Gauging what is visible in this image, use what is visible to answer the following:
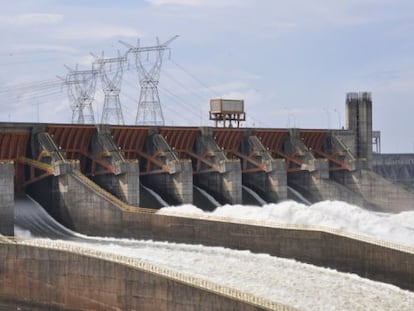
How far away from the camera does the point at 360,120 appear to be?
70.5m

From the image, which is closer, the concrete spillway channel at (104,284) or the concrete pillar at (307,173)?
the concrete spillway channel at (104,284)

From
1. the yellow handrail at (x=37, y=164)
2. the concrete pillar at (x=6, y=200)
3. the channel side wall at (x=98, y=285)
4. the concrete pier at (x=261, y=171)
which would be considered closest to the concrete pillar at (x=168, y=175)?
the concrete pier at (x=261, y=171)


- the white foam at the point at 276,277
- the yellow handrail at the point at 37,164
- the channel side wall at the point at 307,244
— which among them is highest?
the yellow handrail at the point at 37,164

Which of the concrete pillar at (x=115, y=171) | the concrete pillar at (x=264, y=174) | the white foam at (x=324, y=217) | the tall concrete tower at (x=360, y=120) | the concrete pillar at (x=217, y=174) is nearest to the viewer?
the white foam at (x=324, y=217)

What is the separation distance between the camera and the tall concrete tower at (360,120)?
7019 centimetres

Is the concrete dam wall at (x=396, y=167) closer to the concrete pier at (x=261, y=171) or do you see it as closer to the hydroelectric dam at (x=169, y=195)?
the hydroelectric dam at (x=169, y=195)

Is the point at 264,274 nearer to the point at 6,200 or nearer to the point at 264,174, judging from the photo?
the point at 6,200

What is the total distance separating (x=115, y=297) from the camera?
30984mm

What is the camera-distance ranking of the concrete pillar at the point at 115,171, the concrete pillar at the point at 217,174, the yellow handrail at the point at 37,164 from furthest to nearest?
the concrete pillar at the point at 217,174
the concrete pillar at the point at 115,171
the yellow handrail at the point at 37,164

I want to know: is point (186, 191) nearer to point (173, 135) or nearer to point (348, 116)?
point (173, 135)

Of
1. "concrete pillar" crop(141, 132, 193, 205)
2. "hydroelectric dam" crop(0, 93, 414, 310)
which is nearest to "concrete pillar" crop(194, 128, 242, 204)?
"hydroelectric dam" crop(0, 93, 414, 310)

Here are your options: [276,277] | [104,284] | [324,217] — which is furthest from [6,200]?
[324,217]

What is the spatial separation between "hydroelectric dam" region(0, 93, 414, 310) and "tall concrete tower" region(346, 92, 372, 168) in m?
0.10

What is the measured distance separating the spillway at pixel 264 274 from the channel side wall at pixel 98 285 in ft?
14.1
